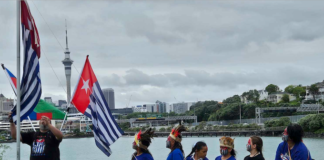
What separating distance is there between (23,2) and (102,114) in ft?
13.7

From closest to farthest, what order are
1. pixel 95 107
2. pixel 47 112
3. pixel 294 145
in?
pixel 294 145 → pixel 95 107 → pixel 47 112

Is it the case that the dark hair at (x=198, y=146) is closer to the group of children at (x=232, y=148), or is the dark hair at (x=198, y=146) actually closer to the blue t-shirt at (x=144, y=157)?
the group of children at (x=232, y=148)

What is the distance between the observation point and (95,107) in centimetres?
1523

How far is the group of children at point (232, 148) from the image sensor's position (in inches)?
443

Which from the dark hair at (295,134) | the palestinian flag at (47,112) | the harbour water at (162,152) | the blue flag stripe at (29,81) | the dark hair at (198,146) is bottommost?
the harbour water at (162,152)

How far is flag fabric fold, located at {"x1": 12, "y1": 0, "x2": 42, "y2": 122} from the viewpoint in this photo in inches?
500

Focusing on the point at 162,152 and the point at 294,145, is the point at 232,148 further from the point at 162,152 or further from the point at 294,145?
the point at 162,152

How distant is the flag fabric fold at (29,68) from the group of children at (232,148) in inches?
113

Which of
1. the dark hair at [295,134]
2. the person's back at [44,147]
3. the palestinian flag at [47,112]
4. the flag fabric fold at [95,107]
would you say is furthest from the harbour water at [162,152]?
the person's back at [44,147]

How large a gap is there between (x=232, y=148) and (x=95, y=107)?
511 cm

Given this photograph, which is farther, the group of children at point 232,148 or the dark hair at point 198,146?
the dark hair at point 198,146

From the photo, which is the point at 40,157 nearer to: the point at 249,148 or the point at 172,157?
the point at 172,157

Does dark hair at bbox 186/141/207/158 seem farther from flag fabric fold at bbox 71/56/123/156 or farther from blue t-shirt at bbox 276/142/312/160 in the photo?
flag fabric fold at bbox 71/56/123/156

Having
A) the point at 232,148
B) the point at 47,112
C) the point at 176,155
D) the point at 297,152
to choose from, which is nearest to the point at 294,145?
the point at 297,152
